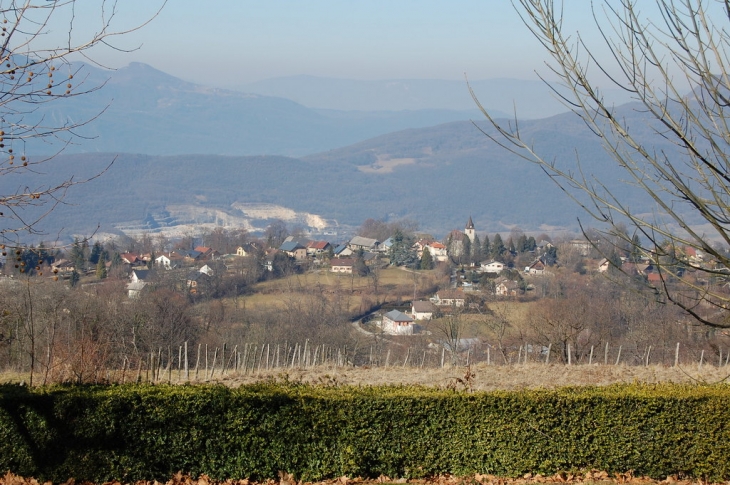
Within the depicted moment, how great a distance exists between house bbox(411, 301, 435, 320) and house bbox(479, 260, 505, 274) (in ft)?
64.7

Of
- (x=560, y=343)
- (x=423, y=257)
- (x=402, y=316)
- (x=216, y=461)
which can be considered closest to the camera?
(x=216, y=461)

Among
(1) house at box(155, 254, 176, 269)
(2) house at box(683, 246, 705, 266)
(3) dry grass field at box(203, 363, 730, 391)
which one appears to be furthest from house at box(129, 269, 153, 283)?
(2) house at box(683, 246, 705, 266)

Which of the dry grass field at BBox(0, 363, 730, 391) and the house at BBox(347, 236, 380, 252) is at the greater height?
the dry grass field at BBox(0, 363, 730, 391)

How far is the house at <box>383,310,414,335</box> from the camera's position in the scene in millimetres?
47900

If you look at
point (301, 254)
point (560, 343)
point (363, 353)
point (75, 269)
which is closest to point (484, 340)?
point (363, 353)

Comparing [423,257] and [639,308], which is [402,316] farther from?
[423,257]

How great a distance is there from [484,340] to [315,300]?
652 inches

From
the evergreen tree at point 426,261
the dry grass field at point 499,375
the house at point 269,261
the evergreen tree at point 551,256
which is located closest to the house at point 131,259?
the house at point 269,261

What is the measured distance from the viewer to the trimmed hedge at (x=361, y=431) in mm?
8555

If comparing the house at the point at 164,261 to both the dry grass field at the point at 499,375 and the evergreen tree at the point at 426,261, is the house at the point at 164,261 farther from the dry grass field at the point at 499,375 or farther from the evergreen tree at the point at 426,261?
the dry grass field at the point at 499,375

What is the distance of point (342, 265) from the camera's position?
74000mm

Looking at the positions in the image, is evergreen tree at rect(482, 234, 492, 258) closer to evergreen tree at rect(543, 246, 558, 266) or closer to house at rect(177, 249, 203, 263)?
evergreen tree at rect(543, 246, 558, 266)

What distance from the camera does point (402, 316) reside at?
50.5 metres

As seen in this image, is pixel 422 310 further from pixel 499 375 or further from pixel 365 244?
pixel 365 244
